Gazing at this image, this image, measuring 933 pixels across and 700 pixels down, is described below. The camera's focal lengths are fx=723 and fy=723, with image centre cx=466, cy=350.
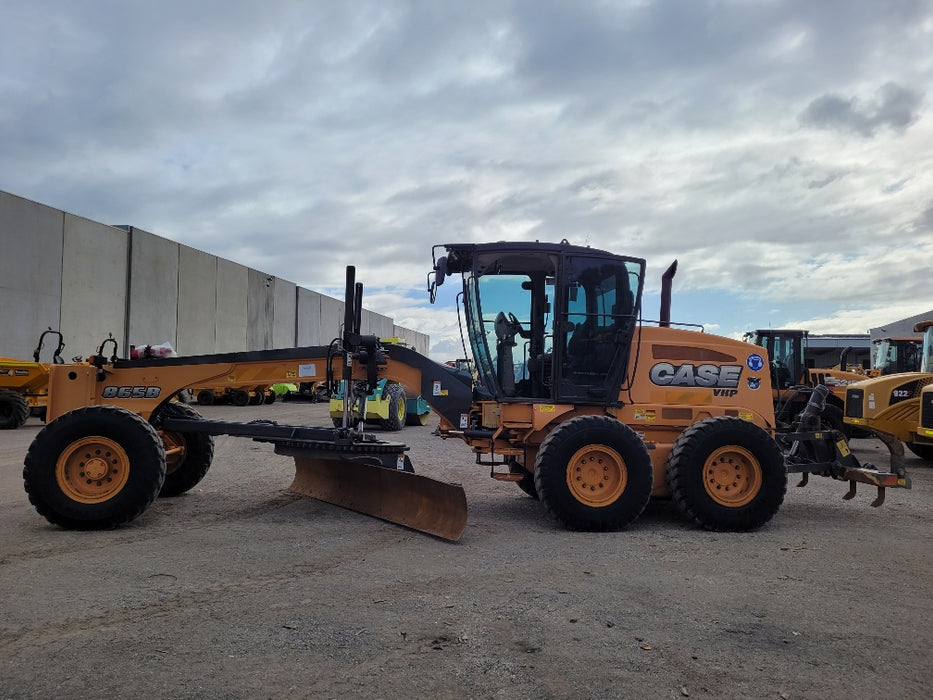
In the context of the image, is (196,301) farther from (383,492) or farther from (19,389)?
(383,492)

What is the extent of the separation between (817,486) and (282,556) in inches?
300

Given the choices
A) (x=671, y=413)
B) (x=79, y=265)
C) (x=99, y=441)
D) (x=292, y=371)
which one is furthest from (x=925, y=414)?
(x=79, y=265)

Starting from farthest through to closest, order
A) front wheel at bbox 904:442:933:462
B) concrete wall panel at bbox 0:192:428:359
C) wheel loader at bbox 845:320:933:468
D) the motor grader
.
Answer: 1. concrete wall panel at bbox 0:192:428:359
2. front wheel at bbox 904:442:933:462
3. wheel loader at bbox 845:320:933:468
4. the motor grader

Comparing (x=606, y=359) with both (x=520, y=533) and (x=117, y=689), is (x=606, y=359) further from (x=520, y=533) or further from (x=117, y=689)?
(x=117, y=689)

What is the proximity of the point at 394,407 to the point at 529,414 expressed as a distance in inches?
463

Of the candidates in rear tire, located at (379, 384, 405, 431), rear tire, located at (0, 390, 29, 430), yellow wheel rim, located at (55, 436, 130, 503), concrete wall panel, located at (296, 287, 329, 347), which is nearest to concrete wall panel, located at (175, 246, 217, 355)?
concrete wall panel, located at (296, 287, 329, 347)

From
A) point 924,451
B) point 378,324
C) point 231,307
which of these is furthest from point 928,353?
point 378,324

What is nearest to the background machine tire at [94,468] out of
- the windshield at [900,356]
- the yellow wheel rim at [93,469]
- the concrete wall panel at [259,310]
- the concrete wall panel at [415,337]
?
the yellow wheel rim at [93,469]

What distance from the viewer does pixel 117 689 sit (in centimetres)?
326

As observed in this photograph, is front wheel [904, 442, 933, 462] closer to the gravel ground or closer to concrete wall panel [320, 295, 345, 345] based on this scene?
the gravel ground

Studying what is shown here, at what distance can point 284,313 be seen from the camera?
46.2 metres

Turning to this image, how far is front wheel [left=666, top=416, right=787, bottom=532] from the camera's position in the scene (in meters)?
6.80

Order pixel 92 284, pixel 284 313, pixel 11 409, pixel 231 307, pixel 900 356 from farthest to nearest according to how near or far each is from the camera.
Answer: pixel 284 313 < pixel 231 307 < pixel 92 284 < pixel 11 409 < pixel 900 356

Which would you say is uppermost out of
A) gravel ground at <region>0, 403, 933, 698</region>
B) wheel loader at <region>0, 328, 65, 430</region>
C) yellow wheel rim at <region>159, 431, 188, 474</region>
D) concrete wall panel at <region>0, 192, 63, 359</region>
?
concrete wall panel at <region>0, 192, 63, 359</region>
